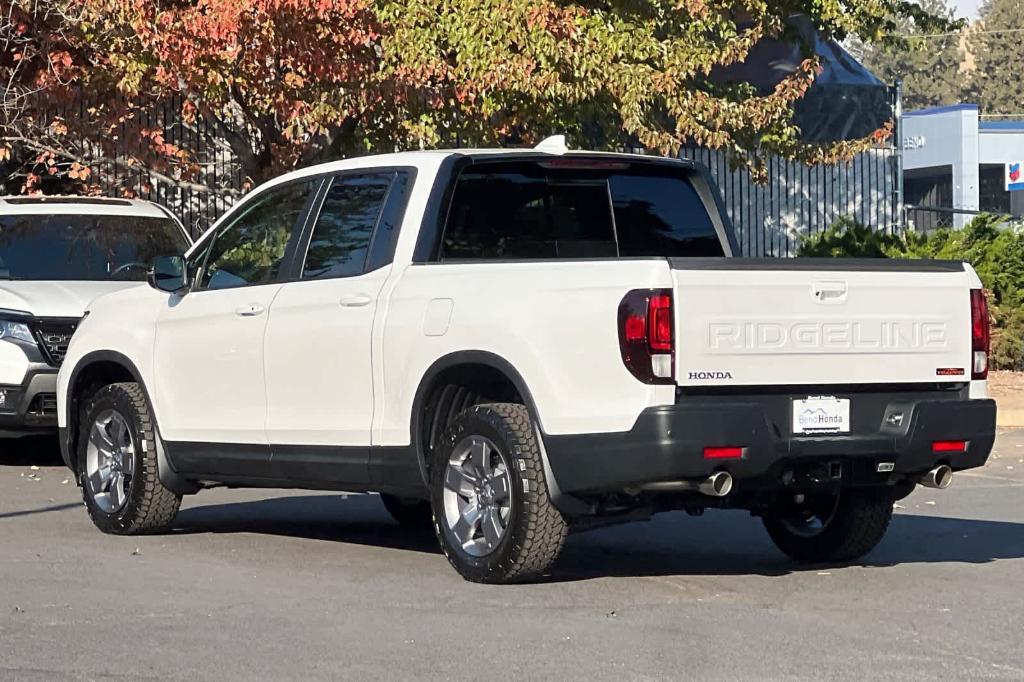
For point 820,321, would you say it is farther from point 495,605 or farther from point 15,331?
point 15,331

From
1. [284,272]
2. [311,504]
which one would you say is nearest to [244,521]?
[311,504]

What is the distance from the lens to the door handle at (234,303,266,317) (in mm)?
9570

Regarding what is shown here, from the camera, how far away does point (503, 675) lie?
21.3 ft

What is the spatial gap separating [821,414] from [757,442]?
0.41 metres

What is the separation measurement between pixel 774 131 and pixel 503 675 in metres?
16.5

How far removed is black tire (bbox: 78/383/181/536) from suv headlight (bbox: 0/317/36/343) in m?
3.47

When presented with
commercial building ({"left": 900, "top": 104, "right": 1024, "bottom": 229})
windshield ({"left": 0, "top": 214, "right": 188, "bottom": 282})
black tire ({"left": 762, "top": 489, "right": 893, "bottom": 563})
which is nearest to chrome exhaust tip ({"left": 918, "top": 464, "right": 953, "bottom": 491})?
black tire ({"left": 762, "top": 489, "right": 893, "bottom": 563})

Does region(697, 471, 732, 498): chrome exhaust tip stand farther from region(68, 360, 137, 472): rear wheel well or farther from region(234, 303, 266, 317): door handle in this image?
region(68, 360, 137, 472): rear wheel well

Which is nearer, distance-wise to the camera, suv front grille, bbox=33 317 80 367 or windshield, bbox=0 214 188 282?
suv front grille, bbox=33 317 80 367

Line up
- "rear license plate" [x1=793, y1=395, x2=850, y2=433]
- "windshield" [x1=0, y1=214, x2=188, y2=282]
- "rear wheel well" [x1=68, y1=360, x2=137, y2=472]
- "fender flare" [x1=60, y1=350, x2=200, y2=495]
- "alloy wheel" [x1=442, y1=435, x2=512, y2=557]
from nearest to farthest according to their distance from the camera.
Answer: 1. "rear license plate" [x1=793, y1=395, x2=850, y2=433]
2. "alloy wheel" [x1=442, y1=435, x2=512, y2=557]
3. "fender flare" [x1=60, y1=350, x2=200, y2=495]
4. "rear wheel well" [x1=68, y1=360, x2=137, y2=472]
5. "windshield" [x1=0, y1=214, x2=188, y2=282]

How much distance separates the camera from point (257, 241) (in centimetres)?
995

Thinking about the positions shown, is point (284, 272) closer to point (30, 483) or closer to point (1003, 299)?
point (30, 483)

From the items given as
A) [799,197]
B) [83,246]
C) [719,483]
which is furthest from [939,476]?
[799,197]

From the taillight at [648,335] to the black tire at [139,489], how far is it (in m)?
3.45
